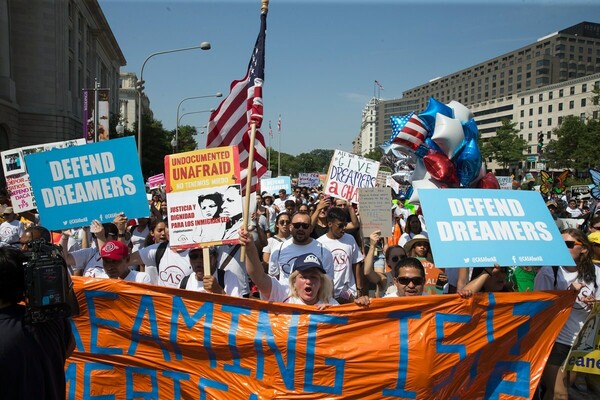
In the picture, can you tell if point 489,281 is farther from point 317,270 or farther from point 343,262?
point 343,262

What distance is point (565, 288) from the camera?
3.81 metres

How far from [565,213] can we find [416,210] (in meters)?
10.9

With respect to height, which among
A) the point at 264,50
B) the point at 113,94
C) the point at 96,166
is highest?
the point at 113,94

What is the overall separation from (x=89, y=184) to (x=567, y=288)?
4139 mm

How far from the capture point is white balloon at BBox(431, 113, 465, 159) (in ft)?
21.9

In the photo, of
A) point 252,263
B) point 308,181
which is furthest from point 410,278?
point 308,181

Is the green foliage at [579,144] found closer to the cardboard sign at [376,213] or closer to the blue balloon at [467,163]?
the blue balloon at [467,163]

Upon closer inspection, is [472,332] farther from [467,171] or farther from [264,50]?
[467,171]

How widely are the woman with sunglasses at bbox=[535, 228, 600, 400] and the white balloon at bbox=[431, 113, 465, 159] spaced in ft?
9.32

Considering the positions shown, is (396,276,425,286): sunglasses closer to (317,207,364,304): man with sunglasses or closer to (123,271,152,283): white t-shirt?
(317,207,364,304): man with sunglasses

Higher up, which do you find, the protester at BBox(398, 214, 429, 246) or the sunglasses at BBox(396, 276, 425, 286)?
the protester at BBox(398, 214, 429, 246)

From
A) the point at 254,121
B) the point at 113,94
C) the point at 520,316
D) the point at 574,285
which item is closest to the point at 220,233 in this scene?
the point at 254,121

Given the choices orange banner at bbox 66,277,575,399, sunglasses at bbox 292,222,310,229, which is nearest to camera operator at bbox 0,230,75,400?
orange banner at bbox 66,277,575,399

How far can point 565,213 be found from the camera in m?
17.5
